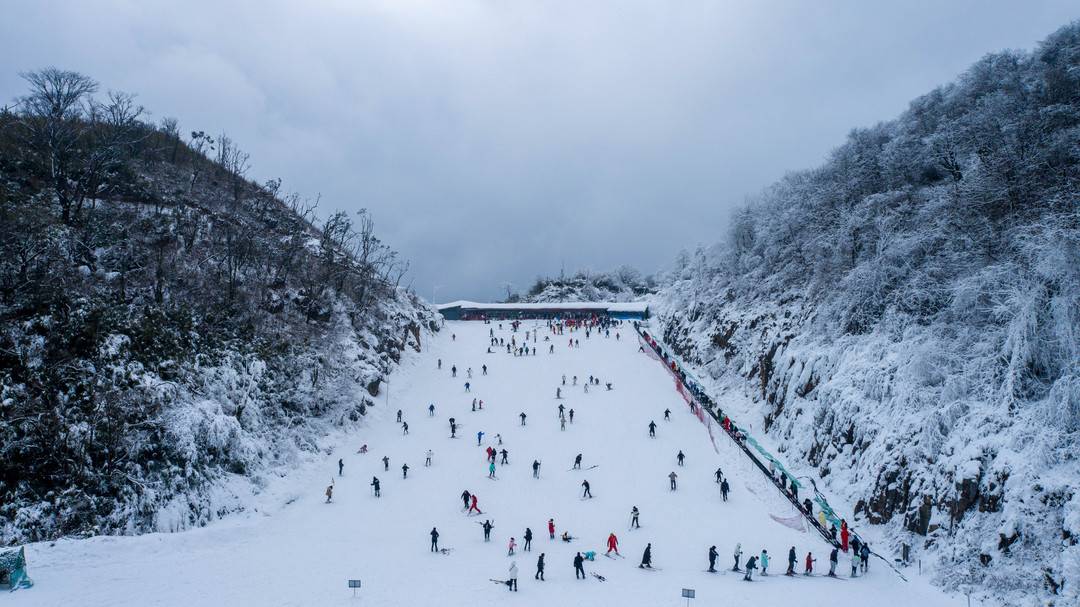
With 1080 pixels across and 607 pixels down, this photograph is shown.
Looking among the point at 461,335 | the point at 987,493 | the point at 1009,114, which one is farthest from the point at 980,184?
the point at 461,335

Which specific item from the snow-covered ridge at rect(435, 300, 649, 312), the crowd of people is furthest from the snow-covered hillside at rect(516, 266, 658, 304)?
the crowd of people

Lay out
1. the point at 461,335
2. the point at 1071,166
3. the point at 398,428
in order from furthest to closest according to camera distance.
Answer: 1. the point at 461,335
2. the point at 398,428
3. the point at 1071,166

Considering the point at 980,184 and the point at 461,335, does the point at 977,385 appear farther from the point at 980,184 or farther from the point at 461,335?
the point at 461,335

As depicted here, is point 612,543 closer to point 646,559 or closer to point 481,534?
point 646,559

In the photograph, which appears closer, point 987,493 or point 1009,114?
point 987,493

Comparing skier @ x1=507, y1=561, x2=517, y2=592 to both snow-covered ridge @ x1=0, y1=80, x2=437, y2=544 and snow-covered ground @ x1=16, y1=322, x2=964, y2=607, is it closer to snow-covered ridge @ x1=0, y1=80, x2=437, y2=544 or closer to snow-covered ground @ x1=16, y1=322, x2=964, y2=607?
snow-covered ground @ x1=16, y1=322, x2=964, y2=607

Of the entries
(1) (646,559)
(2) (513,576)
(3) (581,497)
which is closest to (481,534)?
(2) (513,576)

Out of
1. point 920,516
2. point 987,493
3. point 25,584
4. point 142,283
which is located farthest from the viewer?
point 142,283

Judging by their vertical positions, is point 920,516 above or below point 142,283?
below
